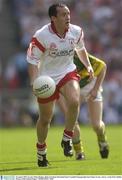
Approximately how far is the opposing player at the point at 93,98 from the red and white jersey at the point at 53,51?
97 cm

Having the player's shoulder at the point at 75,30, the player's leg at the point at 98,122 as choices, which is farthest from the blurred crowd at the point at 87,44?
the player's shoulder at the point at 75,30

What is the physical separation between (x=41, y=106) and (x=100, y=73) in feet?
6.40

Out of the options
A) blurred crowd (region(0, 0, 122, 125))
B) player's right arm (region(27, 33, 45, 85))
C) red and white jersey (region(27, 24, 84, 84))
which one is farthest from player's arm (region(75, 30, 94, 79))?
blurred crowd (region(0, 0, 122, 125))

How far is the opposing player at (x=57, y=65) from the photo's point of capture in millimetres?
11273

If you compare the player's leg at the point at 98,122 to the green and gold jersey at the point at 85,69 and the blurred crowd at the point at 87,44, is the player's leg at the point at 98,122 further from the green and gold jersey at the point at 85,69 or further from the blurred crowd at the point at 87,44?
the blurred crowd at the point at 87,44

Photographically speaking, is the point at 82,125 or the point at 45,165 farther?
the point at 82,125

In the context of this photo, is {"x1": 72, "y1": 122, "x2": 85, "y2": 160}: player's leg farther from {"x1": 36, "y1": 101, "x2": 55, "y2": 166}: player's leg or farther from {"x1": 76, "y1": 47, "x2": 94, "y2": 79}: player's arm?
{"x1": 36, "y1": 101, "x2": 55, "y2": 166}: player's leg

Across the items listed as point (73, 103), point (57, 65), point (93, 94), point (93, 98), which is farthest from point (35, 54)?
point (93, 98)

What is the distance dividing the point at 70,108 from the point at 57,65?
0.70 m

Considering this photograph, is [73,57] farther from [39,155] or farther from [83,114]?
Answer: [83,114]

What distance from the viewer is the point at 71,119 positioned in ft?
37.4

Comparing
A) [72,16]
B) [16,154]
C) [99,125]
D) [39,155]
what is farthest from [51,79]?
[72,16]

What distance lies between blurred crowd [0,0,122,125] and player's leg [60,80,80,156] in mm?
13810

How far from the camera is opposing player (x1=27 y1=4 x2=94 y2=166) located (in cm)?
1127
